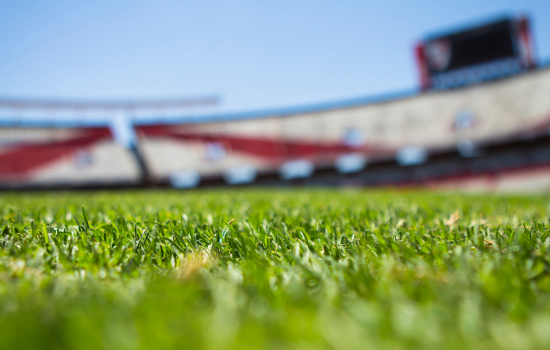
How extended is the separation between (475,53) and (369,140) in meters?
10.7

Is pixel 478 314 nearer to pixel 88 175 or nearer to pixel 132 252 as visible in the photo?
pixel 132 252

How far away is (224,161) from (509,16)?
856 inches

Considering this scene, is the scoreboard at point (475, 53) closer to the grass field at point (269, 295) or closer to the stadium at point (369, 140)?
the stadium at point (369, 140)

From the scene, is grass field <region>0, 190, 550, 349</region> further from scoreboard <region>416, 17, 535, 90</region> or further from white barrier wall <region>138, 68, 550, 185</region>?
scoreboard <region>416, 17, 535, 90</region>

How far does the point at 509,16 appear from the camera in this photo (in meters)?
20.6

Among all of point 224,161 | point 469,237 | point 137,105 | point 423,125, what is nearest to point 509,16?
point 423,125

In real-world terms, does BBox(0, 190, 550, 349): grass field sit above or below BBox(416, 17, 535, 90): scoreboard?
below

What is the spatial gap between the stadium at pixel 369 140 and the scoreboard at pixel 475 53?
2.6 inches

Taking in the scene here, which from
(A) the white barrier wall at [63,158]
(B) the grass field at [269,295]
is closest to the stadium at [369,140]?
(A) the white barrier wall at [63,158]

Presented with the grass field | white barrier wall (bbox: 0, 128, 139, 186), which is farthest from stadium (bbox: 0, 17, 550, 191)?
the grass field

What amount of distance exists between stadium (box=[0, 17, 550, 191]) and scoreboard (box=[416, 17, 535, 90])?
7cm

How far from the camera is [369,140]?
1998cm

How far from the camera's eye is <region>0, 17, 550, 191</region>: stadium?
17.1 meters

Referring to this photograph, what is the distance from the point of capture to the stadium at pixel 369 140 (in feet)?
56.2
